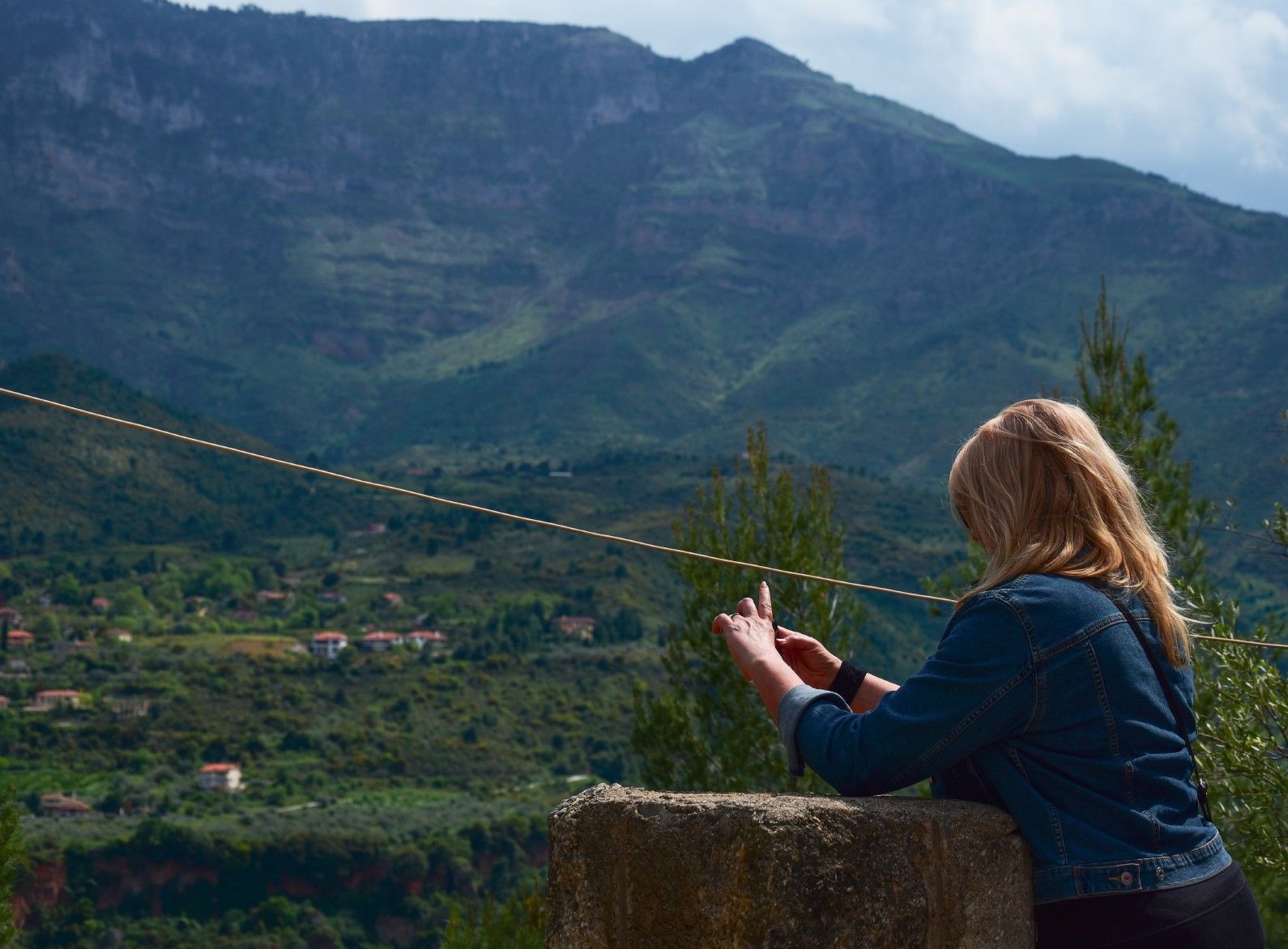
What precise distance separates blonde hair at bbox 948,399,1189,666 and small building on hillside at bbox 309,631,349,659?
67.0 meters

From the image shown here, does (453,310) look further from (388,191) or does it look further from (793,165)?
(793,165)

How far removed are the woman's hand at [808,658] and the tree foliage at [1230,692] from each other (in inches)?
31.7

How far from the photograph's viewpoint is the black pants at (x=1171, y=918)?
7.78ft

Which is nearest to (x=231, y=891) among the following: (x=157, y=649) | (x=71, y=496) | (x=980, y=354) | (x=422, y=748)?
(x=422, y=748)

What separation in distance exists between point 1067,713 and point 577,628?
69.5 meters

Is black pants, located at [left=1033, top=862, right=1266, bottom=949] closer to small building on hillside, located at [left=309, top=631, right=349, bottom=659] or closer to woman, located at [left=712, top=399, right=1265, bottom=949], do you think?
woman, located at [left=712, top=399, right=1265, bottom=949]

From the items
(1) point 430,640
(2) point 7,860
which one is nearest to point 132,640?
(1) point 430,640

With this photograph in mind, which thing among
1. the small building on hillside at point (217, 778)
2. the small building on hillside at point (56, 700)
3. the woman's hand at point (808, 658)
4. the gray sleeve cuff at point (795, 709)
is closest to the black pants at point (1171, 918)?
→ the gray sleeve cuff at point (795, 709)

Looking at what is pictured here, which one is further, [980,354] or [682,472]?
[980,354]

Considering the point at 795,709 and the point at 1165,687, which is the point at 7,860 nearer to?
the point at 795,709

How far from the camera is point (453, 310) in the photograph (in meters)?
180

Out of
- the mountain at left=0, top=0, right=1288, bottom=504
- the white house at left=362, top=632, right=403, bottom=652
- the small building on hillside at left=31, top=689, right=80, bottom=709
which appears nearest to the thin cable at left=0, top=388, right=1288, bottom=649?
the small building on hillside at left=31, top=689, right=80, bottom=709

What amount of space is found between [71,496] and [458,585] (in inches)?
891

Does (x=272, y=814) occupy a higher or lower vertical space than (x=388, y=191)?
lower
